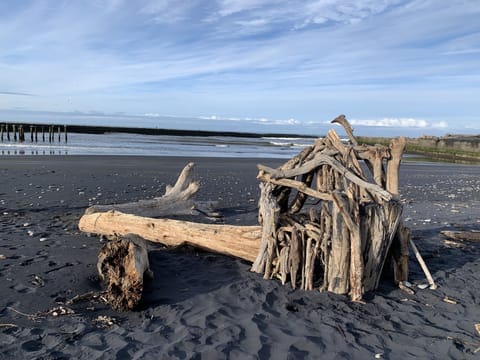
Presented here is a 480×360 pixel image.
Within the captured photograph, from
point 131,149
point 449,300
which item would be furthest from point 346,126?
point 131,149

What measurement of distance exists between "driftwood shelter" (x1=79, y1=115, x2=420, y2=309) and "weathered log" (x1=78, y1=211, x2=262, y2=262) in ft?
0.07

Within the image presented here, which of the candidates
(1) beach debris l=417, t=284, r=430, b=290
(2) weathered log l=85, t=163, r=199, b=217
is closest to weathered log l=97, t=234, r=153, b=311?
(2) weathered log l=85, t=163, r=199, b=217

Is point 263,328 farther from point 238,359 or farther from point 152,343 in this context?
point 152,343

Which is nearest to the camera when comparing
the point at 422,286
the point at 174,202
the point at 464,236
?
the point at 422,286

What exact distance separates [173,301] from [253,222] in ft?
17.7

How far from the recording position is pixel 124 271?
227 inches

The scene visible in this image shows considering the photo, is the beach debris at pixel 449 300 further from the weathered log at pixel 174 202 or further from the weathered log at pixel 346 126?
the weathered log at pixel 174 202

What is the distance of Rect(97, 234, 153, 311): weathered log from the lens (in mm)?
5617

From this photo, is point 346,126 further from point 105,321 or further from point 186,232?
point 105,321

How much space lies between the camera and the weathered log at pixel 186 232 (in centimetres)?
755

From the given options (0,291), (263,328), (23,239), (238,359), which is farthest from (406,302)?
(23,239)

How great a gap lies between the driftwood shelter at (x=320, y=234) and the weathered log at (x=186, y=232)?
2 centimetres

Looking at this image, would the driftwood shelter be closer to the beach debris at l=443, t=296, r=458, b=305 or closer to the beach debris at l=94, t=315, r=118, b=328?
the beach debris at l=94, t=315, r=118, b=328

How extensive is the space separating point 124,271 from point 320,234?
2.86 meters
